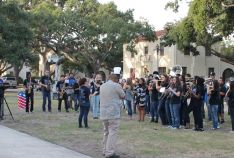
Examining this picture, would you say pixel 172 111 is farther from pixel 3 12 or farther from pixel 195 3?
pixel 3 12

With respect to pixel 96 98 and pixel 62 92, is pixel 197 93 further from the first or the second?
pixel 62 92

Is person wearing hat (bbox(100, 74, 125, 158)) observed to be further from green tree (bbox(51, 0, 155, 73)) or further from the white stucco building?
the white stucco building

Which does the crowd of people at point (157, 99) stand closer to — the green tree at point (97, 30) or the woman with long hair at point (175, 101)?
the woman with long hair at point (175, 101)

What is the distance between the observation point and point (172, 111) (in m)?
16.4

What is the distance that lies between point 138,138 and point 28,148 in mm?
3413

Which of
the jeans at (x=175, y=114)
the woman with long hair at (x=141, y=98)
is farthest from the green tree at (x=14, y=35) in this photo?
the jeans at (x=175, y=114)

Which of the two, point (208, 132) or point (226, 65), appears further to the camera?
point (226, 65)

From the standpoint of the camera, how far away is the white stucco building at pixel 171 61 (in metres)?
61.0

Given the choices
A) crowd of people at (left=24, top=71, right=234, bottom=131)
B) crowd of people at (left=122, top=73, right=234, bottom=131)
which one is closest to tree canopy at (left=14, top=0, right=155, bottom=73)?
crowd of people at (left=24, top=71, right=234, bottom=131)

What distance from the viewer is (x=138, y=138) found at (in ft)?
46.0

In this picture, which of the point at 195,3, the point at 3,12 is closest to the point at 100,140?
the point at 195,3

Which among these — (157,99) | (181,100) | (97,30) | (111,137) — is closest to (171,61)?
(97,30)

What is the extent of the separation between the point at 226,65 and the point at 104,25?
17545mm

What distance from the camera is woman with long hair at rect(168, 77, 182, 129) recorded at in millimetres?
16031
